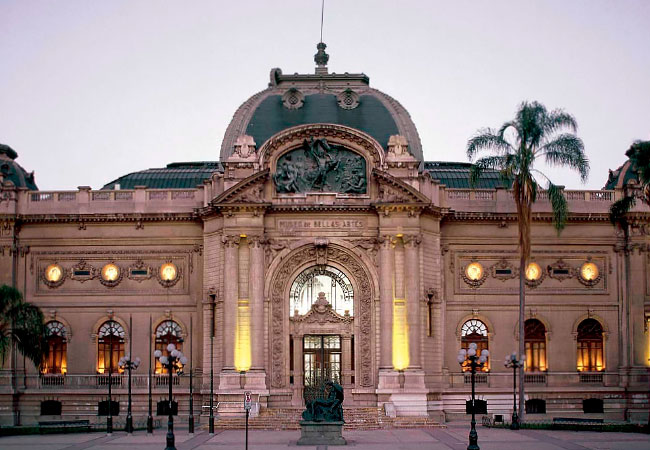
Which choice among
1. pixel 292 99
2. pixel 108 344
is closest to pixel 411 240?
pixel 292 99

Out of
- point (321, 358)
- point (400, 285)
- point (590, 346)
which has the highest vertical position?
point (400, 285)

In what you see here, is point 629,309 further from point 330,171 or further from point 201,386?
point 201,386

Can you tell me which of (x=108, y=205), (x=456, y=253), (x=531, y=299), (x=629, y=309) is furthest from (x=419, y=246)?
(x=108, y=205)

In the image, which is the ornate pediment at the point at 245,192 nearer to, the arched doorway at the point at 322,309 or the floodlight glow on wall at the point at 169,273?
the arched doorway at the point at 322,309

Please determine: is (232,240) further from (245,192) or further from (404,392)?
(404,392)

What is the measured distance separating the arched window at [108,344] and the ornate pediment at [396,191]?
60.7ft

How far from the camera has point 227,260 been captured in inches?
2591

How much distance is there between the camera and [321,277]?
67.8m

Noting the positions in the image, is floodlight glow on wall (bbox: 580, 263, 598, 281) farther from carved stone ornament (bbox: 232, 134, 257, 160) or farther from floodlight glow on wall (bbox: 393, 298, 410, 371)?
carved stone ornament (bbox: 232, 134, 257, 160)

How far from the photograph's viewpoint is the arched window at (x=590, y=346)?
230 feet

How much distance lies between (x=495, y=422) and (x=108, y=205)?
2718cm

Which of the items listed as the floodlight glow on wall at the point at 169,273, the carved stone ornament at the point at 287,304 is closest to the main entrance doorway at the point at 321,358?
the carved stone ornament at the point at 287,304

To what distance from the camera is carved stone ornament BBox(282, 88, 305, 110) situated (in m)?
70.6

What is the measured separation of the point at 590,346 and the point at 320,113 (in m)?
22.3
